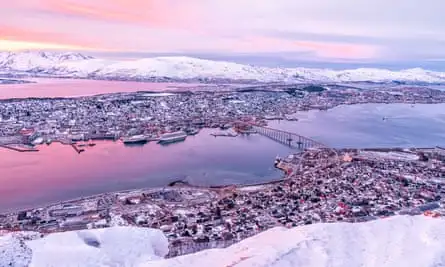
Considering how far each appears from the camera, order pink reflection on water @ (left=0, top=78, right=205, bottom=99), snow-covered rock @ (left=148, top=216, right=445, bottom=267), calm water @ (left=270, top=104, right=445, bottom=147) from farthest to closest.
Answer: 1. pink reflection on water @ (left=0, top=78, right=205, bottom=99)
2. calm water @ (left=270, top=104, right=445, bottom=147)
3. snow-covered rock @ (left=148, top=216, right=445, bottom=267)

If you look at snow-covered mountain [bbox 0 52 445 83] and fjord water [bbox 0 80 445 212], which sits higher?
snow-covered mountain [bbox 0 52 445 83]

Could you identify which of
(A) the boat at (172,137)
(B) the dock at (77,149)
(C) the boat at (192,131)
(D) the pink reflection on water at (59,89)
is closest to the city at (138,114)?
(C) the boat at (192,131)

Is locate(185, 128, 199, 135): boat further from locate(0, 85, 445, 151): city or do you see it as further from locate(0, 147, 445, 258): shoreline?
locate(0, 147, 445, 258): shoreline

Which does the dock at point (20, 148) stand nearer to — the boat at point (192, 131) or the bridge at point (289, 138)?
the boat at point (192, 131)

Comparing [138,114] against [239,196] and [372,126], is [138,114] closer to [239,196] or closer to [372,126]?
[372,126]

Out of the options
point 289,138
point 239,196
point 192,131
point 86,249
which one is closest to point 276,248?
point 86,249

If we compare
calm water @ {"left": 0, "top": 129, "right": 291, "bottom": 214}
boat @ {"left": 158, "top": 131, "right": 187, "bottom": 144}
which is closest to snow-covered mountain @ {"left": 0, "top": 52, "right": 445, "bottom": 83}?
boat @ {"left": 158, "top": 131, "right": 187, "bottom": 144}
